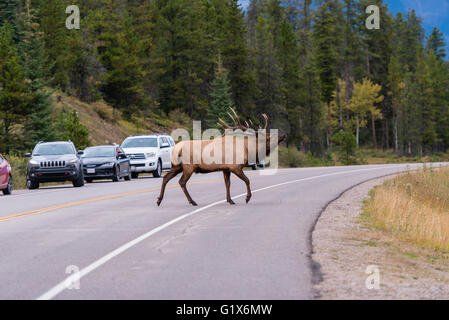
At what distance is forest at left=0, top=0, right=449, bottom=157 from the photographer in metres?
43.3

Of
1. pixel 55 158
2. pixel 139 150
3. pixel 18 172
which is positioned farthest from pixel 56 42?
pixel 55 158

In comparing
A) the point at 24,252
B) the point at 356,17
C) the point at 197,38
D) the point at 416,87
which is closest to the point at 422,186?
the point at 24,252

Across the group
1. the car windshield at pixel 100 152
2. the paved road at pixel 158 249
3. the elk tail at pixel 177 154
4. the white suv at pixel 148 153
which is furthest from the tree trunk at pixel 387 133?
the elk tail at pixel 177 154

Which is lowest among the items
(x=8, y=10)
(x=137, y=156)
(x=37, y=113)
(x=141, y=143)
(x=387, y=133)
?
Result: (x=137, y=156)

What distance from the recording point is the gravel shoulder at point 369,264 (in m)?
7.20

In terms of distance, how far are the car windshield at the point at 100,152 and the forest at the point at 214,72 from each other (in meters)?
9.03

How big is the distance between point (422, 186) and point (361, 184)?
321 centimetres

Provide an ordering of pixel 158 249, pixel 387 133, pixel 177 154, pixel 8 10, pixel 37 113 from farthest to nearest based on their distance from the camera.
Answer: pixel 387 133
pixel 8 10
pixel 37 113
pixel 177 154
pixel 158 249

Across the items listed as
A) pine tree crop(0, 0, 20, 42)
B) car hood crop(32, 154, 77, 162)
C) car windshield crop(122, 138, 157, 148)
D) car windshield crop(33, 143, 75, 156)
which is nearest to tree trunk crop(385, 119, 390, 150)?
pine tree crop(0, 0, 20, 42)

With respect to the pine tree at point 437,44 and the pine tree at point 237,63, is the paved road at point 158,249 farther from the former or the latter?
the pine tree at point 437,44

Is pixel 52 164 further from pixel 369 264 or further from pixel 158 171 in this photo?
pixel 369 264

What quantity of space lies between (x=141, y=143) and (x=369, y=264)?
972 inches

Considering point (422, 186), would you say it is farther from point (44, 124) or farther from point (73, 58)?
point (73, 58)

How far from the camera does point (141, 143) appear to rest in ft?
107
